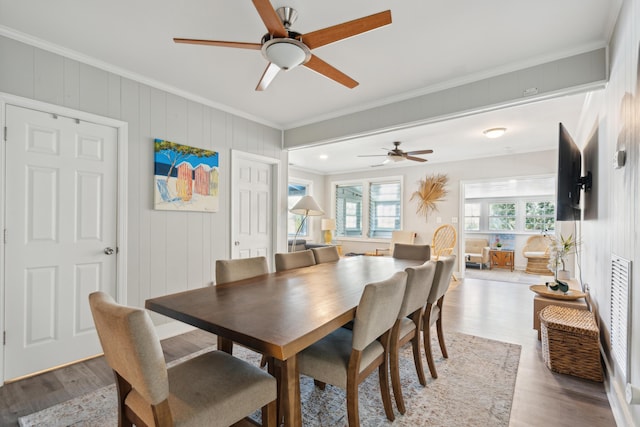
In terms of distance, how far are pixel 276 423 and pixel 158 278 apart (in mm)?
2196

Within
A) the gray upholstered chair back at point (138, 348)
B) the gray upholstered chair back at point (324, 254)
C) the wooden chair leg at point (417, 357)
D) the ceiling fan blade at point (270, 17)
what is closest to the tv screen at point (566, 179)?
the wooden chair leg at point (417, 357)

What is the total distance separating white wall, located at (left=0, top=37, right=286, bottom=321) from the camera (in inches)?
91.9

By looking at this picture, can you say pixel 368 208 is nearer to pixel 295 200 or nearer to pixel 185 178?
pixel 295 200

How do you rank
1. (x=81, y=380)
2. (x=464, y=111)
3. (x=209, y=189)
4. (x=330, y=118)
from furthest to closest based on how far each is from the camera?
(x=330, y=118) < (x=209, y=189) < (x=464, y=111) < (x=81, y=380)

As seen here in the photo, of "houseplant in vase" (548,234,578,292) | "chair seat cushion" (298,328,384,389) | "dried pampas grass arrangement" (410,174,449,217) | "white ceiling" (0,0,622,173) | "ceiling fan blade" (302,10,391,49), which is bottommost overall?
"chair seat cushion" (298,328,384,389)

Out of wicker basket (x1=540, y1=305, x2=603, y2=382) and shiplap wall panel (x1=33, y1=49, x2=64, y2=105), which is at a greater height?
shiplap wall panel (x1=33, y1=49, x2=64, y2=105)

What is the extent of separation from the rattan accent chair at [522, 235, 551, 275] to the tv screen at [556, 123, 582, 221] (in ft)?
16.7

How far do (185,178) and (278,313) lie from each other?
238 centimetres

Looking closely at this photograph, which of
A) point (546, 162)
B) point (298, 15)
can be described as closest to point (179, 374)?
point (298, 15)

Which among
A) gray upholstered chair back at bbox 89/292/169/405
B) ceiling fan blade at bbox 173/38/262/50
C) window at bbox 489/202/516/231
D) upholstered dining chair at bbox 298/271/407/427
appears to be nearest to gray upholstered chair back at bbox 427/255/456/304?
upholstered dining chair at bbox 298/271/407/427

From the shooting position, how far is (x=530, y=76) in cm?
259

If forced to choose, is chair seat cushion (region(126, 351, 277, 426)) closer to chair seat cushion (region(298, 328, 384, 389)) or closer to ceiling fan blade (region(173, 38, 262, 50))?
chair seat cushion (region(298, 328, 384, 389))

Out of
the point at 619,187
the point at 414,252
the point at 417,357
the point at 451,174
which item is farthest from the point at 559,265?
the point at 451,174

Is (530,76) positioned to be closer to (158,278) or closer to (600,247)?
(600,247)
